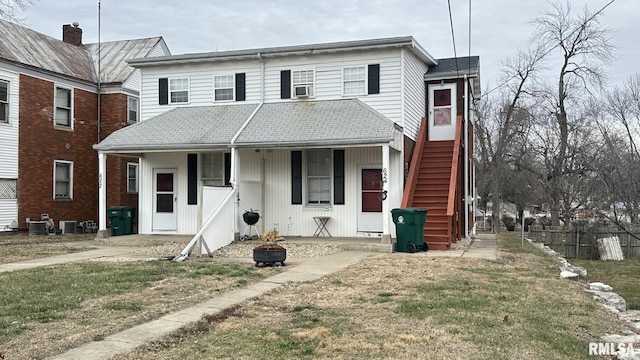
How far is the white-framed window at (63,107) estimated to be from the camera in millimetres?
21906

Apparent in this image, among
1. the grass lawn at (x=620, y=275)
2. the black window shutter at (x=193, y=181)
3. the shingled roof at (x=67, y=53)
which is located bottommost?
the grass lawn at (x=620, y=275)

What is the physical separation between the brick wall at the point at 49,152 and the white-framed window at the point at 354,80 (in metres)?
11.8

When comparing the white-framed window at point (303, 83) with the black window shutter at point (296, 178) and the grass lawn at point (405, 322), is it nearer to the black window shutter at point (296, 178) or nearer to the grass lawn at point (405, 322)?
the black window shutter at point (296, 178)

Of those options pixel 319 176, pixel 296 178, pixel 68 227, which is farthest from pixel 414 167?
pixel 68 227

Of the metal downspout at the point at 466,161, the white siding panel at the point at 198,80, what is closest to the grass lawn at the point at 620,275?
the metal downspout at the point at 466,161

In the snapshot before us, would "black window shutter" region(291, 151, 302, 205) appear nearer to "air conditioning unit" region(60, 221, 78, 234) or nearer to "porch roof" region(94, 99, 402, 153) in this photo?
"porch roof" region(94, 99, 402, 153)

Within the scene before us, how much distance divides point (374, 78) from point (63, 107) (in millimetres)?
12835

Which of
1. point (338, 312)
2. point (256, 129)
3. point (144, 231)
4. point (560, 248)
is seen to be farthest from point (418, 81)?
point (338, 312)

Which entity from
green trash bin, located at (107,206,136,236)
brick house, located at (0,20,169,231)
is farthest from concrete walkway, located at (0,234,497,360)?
brick house, located at (0,20,169,231)

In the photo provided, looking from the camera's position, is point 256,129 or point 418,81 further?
point 418,81

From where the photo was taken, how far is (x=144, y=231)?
18516 millimetres

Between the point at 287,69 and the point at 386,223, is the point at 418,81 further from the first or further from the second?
the point at 386,223

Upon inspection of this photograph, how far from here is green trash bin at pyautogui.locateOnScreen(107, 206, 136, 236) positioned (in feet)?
59.1

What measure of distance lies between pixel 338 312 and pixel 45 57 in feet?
64.1
